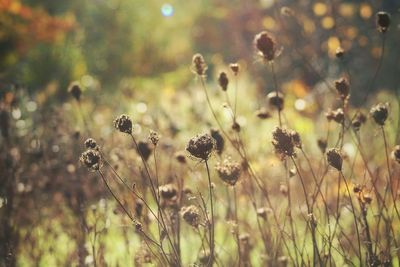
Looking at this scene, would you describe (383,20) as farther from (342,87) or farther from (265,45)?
(265,45)

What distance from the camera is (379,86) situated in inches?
534

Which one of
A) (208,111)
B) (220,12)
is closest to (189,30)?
(220,12)

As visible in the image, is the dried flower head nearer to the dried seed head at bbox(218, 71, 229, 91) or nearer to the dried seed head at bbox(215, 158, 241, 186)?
the dried seed head at bbox(215, 158, 241, 186)

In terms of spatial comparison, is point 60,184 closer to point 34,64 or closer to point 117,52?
point 34,64

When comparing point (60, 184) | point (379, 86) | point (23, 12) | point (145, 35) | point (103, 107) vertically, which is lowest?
point (60, 184)

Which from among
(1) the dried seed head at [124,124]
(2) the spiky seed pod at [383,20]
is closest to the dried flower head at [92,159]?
(1) the dried seed head at [124,124]

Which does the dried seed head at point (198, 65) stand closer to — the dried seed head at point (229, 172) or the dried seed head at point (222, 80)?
the dried seed head at point (222, 80)

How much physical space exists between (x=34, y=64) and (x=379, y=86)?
8484 mm

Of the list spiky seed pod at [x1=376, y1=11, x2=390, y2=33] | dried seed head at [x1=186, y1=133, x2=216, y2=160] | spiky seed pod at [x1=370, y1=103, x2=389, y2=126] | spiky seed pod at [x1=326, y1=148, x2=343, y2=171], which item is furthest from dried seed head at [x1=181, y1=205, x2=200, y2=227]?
spiky seed pod at [x1=376, y1=11, x2=390, y2=33]

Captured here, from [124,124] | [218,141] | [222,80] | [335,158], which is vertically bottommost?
[335,158]

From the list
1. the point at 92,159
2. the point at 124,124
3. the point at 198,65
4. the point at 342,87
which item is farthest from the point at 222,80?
the point at 92,159

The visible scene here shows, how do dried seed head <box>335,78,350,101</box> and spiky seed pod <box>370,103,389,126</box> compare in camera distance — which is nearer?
spiky seed pod <box>370,103,389,126</box>

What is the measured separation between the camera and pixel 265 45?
7.97ft

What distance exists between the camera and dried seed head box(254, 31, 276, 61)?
242 centimetres
